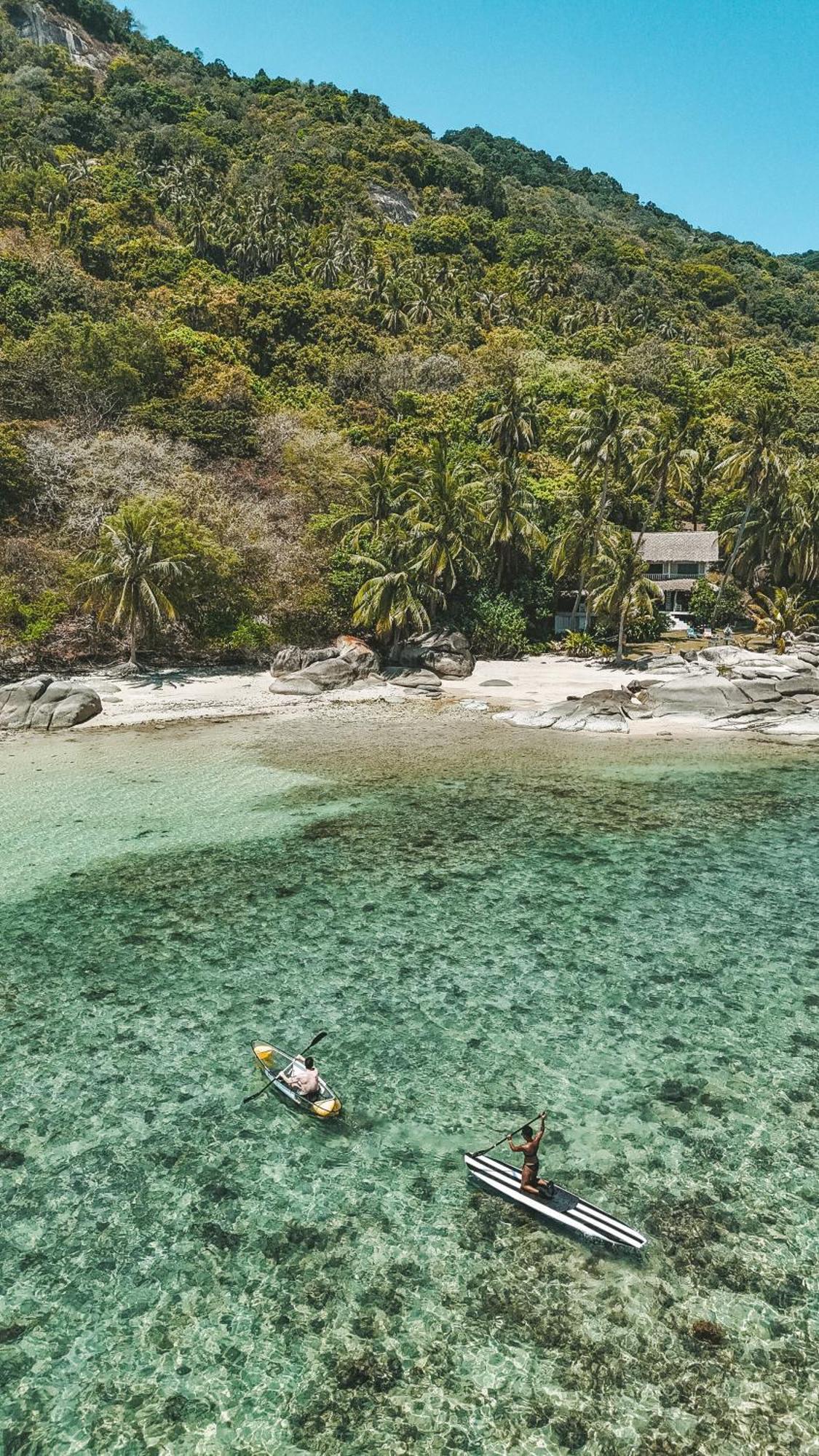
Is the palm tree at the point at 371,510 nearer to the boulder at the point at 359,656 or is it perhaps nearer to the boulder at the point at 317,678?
the boulder at the point at 359,656

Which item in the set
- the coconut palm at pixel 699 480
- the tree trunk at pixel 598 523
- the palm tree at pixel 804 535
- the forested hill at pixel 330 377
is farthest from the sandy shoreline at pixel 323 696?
the coconut palm at pixel 699 480

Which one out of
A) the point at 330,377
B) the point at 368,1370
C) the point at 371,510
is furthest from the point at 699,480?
the point at 368,1370

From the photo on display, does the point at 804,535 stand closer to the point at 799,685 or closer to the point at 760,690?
the point at 799,685

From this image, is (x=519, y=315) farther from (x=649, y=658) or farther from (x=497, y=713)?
(x=497, y=713)

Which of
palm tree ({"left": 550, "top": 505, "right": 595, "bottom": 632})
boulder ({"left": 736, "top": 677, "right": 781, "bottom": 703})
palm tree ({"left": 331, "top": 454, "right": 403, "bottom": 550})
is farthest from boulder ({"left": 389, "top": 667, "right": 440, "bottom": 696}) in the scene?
boulder ({"left": 736, "top": 677, "right": 781, "bottom": 703})

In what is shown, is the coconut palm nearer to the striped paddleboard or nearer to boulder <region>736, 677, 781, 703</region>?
boulder <region>736, 677, 781, 703</region>

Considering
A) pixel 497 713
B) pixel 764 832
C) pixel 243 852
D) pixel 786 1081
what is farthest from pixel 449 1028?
pixel 497 713
